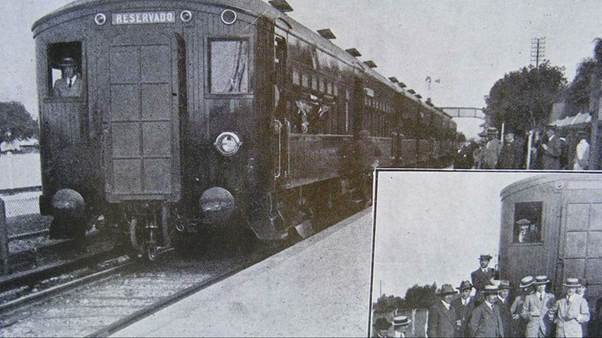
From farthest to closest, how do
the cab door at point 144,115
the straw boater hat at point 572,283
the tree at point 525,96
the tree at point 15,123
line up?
the tree at point 15,123 < the tree at point 525,96 < the cab door at point 144,115 < the straw boater hat at point 572,283

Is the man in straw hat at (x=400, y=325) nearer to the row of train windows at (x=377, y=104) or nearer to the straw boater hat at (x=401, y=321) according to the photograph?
the straw boater hat at (x=401, y=321)

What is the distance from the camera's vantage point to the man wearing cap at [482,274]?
4.17 meters

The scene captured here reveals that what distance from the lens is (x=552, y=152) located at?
4535 mm

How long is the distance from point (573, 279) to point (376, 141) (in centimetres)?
224

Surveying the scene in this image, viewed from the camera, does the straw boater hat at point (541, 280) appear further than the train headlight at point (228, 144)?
No

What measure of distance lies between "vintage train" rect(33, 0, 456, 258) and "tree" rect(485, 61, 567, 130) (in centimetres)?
44

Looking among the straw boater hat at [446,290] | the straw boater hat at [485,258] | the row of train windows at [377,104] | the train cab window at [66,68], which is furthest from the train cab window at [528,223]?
the train cab window at [66,68]

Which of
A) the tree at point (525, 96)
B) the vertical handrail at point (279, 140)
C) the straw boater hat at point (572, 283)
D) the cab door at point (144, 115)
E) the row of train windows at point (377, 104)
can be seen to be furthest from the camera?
the row of train windows at point (377, 104)

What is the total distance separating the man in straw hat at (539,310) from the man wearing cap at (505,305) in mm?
116

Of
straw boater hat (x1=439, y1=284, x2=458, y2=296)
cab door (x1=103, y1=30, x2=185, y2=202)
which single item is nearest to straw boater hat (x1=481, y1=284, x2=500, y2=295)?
straw boater hat (x1=439, y1=284, x2=458, y2=296)

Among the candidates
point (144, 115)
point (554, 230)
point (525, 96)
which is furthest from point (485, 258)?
point (144, 115)

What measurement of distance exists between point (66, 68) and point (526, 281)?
4.26 metres

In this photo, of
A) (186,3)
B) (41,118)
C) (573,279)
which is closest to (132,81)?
(186,3)

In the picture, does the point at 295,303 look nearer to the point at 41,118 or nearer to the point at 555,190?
the point at 555,190
